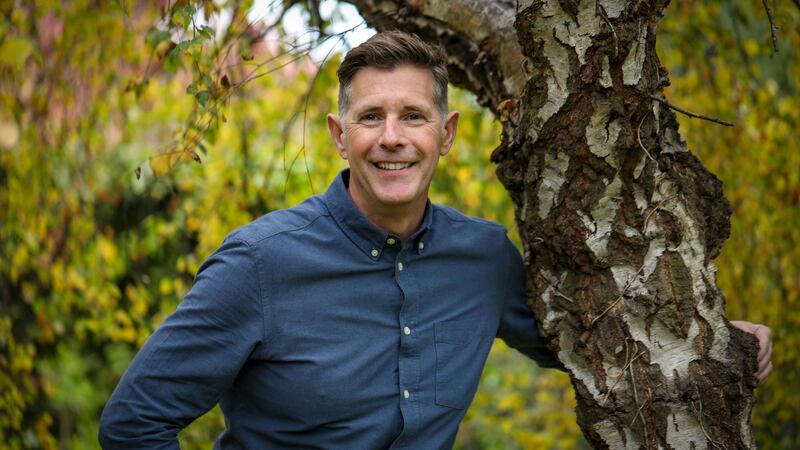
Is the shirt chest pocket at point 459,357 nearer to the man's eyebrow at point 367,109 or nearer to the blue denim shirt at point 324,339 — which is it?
the blue denim shirt at point 324,339

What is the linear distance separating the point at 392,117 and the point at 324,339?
22.0 inches

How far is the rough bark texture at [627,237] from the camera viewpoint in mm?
1962

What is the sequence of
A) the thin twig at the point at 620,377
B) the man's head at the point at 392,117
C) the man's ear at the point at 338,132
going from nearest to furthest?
the thin twig at the point at 620,377 < the man's head at the point at 392,117 < the man's ear at the point at 338,132

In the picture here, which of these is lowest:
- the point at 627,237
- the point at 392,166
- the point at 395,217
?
the point at 627,237

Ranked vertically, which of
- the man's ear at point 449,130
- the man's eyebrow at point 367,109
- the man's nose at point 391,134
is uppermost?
the man's eyebrow at point 367,109

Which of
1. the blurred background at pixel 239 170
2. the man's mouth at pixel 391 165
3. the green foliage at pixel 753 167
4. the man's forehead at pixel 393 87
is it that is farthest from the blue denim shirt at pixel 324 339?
the green foliage at pixel 753 167

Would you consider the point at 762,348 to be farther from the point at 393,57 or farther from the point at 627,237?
the point at 393,57

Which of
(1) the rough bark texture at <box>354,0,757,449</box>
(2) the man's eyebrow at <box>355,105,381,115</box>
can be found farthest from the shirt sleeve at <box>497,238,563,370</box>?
(2) the man's eyebrow at <box>355,105,381,115</box>

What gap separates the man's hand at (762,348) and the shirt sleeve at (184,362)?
4.04 ft

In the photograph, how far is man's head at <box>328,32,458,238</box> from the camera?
2.14 meters

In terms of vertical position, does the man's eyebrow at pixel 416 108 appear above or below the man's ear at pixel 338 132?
above

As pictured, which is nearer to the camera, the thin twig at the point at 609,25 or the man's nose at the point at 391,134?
the thin twig at the point at 609,25

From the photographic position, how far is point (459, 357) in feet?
7.45

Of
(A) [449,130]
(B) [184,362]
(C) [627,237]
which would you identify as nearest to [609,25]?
(C) [627,237]
